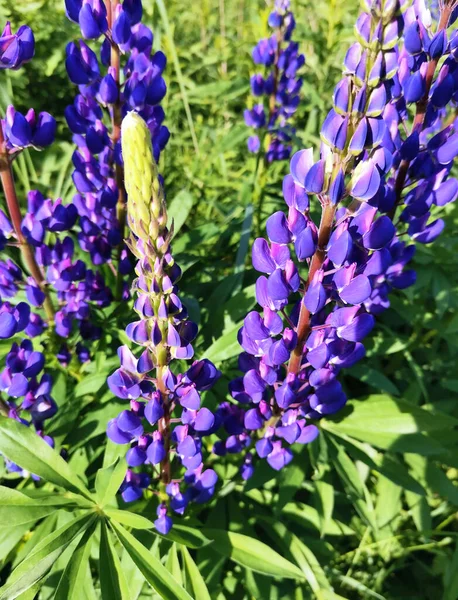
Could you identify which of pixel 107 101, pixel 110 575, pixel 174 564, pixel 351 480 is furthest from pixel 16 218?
pixel 351 480

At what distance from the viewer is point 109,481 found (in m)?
1.51

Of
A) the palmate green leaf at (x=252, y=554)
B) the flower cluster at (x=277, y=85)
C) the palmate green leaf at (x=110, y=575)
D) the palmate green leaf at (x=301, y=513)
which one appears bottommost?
the palmate green leaf at (x=301, y=513)

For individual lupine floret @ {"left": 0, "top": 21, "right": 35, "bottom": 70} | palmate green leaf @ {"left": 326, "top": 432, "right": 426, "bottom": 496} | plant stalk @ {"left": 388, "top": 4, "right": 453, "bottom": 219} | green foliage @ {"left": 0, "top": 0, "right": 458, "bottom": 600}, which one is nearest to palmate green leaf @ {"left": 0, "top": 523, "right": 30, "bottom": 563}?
green foliage @ {"left": 0, "top": 0, "right": 458, "bottom": 600}

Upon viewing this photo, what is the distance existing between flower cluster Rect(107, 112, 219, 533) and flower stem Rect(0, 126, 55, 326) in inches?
23.9

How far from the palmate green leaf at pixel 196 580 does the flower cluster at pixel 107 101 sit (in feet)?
3.38

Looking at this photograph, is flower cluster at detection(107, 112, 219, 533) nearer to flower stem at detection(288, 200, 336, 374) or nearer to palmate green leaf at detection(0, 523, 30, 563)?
flower stem at detection(288, 200, 336, 374)

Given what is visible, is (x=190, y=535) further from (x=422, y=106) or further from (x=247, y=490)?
(x=422, y=106)

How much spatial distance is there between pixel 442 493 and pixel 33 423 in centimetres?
161

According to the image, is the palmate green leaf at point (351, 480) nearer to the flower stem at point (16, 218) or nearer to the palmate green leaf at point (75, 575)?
the palmate green leaf at point (75, 575)

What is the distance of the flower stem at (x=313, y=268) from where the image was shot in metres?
1.27

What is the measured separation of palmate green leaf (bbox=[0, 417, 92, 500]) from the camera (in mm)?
1485

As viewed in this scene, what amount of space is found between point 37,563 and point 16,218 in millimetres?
1034

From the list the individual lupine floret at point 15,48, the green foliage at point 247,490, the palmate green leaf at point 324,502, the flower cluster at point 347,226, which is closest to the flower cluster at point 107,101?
the individual lupine floret at point 15,48

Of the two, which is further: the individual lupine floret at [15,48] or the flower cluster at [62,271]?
the flower cluster at [62,271]
